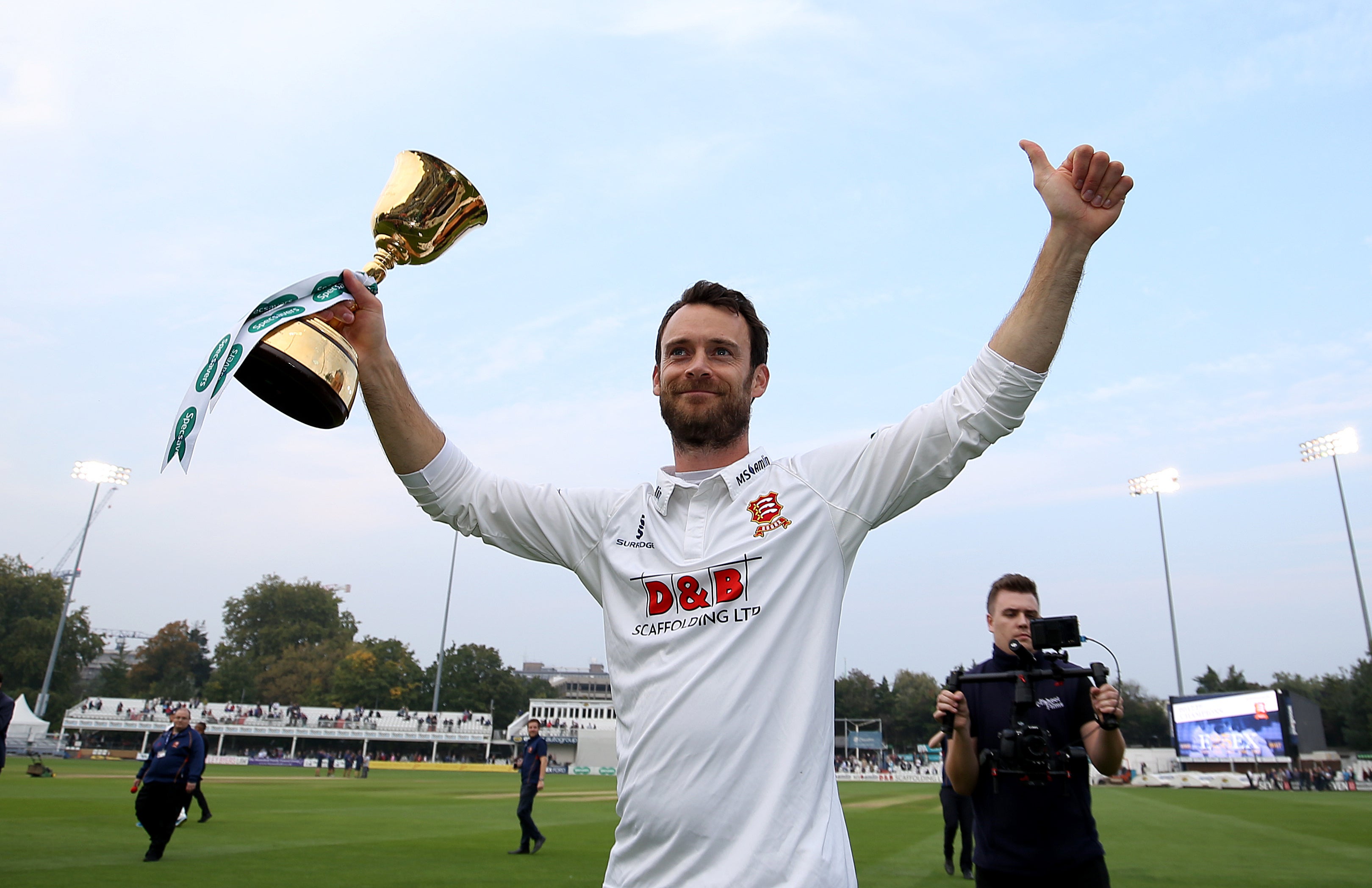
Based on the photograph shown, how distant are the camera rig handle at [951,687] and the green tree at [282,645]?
297 ft

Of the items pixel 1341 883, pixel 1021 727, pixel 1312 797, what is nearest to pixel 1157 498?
pixel 1312 797

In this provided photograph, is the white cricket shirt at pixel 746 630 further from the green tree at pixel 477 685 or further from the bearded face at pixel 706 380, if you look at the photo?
the green tree at pixel 477 685

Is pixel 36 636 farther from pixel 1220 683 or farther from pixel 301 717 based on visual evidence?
→ pixel 1220 683

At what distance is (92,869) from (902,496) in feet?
39.4

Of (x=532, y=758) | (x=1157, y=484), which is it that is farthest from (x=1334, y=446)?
(x=532, y=758)

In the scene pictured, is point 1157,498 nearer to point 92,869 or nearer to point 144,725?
point 92,869

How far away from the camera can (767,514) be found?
86.8 inches

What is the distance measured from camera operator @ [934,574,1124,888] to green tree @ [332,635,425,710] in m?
87.3

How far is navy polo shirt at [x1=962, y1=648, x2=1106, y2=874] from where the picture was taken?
14.8 ft

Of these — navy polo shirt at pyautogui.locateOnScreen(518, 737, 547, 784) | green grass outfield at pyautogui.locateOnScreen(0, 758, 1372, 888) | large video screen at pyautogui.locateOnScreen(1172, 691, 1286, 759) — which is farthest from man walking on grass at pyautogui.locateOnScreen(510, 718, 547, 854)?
large video screen at pyautogui.locateOnScreen(1172, 691, 1286, 759)

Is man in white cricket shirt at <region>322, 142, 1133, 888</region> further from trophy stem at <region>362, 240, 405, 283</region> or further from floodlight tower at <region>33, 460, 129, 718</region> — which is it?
floodlight tower at <region>33, 460, 129, 718</region>

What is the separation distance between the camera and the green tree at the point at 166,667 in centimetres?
9162

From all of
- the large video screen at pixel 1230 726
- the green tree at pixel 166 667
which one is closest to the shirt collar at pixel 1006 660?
the large video screen at pixel 1230 726

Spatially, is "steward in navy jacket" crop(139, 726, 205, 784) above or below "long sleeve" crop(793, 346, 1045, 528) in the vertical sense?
below
